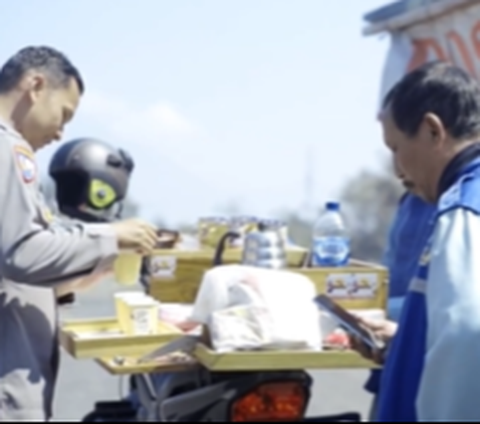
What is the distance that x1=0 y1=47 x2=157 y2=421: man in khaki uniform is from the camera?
3.29 m

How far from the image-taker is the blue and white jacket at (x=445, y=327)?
98.3 inches

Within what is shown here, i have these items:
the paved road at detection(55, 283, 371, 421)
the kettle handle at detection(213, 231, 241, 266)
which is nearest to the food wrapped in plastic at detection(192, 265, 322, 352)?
the kettle handle at detection(213, 231, 241, 266)

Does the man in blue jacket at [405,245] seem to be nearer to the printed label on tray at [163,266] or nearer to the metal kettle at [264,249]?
the metal kettle at [264,249]

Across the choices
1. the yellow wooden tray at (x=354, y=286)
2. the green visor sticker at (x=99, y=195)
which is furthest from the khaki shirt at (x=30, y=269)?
the green visor sticker at (x=99, y=195)

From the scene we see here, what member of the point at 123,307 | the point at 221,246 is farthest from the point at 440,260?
the point at 221,246

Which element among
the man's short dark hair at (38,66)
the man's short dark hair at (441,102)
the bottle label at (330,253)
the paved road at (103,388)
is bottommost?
the paved road at (103,388)

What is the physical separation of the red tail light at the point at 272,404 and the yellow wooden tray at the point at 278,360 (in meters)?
0.41

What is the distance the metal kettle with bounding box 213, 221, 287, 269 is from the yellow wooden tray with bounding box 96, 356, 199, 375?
546 mm

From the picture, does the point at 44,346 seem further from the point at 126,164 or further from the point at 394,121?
the point at 126,164

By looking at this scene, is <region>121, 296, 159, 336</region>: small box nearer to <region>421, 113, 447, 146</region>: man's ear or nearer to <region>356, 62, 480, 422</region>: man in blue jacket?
<region>356, 62, 480, 422</region>: man in blue jacket

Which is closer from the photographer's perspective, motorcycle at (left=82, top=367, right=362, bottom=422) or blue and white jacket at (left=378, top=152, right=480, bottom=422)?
blue and white jacket at (left=378, top=152, right=480, bottom=422)

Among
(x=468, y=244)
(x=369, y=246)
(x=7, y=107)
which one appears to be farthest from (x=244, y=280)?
(x=369, y=246)

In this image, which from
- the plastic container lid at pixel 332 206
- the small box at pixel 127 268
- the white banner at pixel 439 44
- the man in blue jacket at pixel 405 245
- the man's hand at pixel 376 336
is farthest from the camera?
the white banner at pixel 439 44

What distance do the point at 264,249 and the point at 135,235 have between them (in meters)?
0.62
